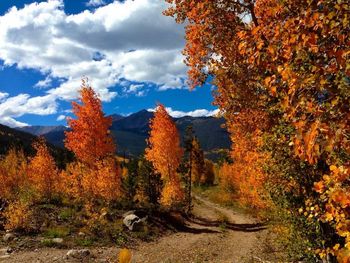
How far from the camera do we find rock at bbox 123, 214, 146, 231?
38.0 metres

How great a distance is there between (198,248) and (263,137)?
22.5m

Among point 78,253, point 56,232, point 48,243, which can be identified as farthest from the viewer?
point 56,232

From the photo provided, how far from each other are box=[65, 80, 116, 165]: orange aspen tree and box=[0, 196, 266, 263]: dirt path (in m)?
11.3

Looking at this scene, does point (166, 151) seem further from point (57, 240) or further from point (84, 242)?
point (57, 240)

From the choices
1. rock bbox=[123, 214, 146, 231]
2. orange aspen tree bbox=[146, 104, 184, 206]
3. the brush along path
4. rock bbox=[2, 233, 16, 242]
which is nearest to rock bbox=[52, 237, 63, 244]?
rock bbox=[2, 233, 16, 242]

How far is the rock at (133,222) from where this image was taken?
3800 centimetres

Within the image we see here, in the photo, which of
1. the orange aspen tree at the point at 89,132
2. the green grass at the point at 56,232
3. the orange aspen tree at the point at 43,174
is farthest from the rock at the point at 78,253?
the orange aspen tree at the point at 43,174

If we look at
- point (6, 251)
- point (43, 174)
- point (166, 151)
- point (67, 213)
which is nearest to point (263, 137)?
point (6, 251)

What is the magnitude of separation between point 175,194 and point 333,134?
43.7 meters

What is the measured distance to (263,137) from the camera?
1434 centimetres

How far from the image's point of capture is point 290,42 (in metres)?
6.52

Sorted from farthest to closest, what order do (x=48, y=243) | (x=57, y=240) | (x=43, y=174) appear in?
(x=43, y=174), (x=57, y=240), (x=48, y=243)

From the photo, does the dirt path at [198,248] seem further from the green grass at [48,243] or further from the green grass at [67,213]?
the green grass at [67,213]

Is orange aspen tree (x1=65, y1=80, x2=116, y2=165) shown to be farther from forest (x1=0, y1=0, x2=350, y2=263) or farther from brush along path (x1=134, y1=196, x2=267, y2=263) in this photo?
brush along path (x1=134, y1=196, x2=267, y2=263)
